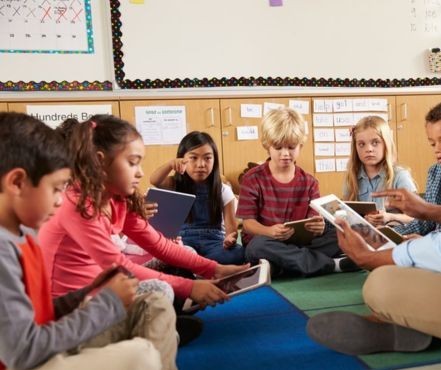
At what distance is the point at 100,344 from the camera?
0.78 meters

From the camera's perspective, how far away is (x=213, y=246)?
1.92m

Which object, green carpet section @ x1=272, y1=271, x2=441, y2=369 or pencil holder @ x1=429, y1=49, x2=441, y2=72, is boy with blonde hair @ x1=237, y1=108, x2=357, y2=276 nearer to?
green carpet section @ x1=272, y1=271, x2=441, y2=369

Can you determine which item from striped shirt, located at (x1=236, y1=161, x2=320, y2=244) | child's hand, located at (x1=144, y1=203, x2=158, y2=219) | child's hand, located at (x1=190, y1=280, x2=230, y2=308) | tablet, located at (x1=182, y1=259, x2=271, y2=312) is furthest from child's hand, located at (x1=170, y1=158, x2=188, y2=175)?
child's hand, located at (x1=190, y1=280, x2=230, y2=308)

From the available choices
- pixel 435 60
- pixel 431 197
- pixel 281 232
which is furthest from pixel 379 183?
pixel 435 60

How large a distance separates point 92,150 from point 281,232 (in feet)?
2.79

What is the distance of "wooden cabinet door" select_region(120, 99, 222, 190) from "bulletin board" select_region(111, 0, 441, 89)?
15 cm

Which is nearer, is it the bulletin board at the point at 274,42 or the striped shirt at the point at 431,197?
the striped shirt at the point at 431,197

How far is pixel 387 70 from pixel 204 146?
2.00 meters

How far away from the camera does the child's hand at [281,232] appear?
170 cm

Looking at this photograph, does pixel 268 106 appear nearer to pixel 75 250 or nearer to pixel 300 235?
pixel 300 235

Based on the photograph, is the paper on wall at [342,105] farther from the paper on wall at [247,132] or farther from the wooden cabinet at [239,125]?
the paper on wall at [247,132]

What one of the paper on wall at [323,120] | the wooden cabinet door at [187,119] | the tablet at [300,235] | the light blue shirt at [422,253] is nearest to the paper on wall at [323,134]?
the paper on wall at [323,120]

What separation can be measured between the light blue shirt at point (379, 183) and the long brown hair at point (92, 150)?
47.0 inches

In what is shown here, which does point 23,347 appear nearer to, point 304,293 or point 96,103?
point 304,293
